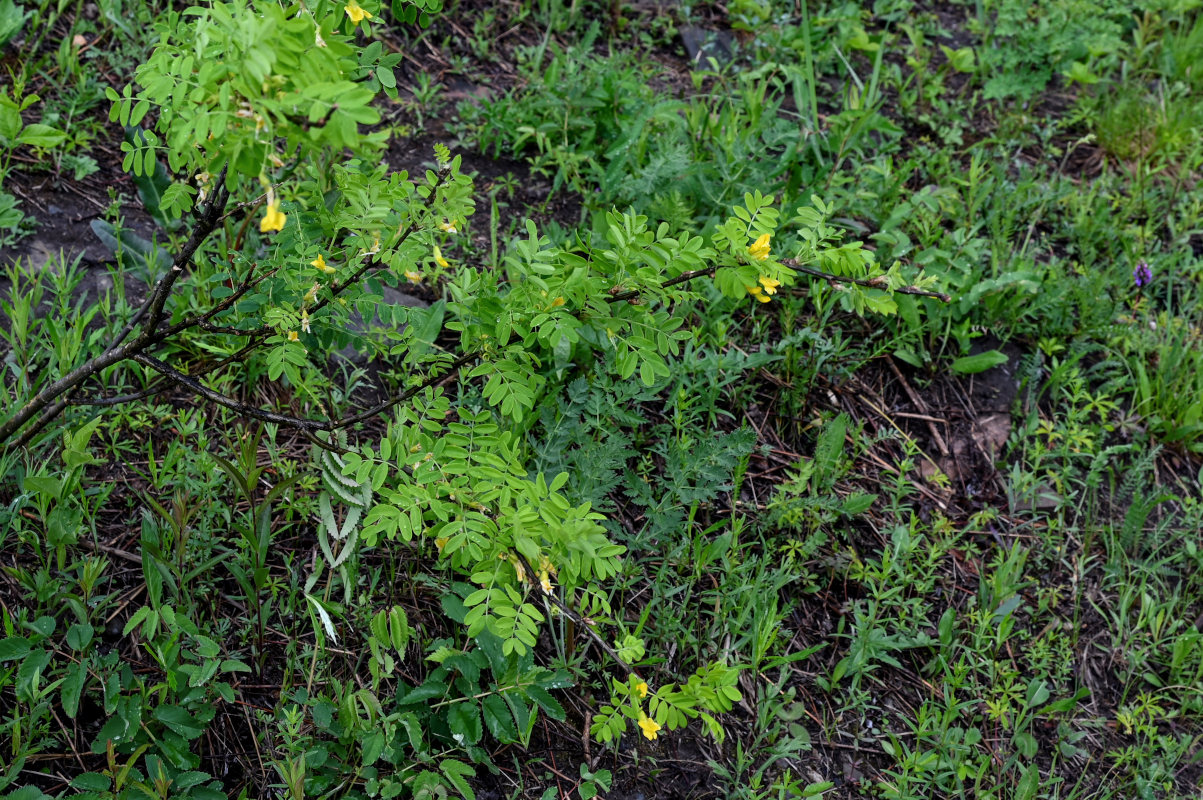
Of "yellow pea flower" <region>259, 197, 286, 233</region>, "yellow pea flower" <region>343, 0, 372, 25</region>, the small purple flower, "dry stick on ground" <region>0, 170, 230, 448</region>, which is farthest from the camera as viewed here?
the small purple flower

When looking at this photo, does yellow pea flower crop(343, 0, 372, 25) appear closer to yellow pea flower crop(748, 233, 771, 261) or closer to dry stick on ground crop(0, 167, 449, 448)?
dry stick on ground crop(0, 167, 449, 448)

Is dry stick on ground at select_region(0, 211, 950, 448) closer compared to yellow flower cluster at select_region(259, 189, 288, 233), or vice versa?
yellow flower cluster at select_region(259, 189, 288, 233)

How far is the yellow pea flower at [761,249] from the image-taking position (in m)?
1.75

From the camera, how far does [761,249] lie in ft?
5.81

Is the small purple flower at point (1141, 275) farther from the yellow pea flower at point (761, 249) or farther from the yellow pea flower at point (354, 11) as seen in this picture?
the yellow pea flower at point (354, 11)

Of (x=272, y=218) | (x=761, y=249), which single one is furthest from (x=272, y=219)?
(x=761, y=249)

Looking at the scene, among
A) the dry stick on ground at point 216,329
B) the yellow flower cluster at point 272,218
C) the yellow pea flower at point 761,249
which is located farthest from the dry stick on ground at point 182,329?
the yellow pea flower at point 761,249

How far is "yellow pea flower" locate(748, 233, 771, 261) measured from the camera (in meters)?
1.75

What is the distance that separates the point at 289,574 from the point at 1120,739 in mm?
2287

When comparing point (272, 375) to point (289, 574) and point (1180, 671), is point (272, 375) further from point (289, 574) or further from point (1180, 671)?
point (1180, 671)

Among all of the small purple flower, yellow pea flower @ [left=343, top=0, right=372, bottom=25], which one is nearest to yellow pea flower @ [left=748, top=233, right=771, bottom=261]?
yellow pea flower @ [left=343, top=0, right=372, bottom=25]

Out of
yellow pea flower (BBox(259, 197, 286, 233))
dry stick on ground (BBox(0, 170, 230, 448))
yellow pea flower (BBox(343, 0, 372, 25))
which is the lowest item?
dry stick on ground (BBox(0, 170, 230, 448))

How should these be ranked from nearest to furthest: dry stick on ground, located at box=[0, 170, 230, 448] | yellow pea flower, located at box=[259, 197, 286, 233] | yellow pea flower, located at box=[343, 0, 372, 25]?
yellow pea flower, located at box=[259, 197, 286, 233] → yellow pea flower, located at box=[343, 0, 372, 25] → dry stick on ground, located at box=[0, 170, 230, 448]

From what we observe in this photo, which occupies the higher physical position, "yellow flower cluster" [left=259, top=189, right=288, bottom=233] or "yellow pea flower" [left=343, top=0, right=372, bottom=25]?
"yellow pea flower" [left=343, top=0, right=372, bottom=25]
